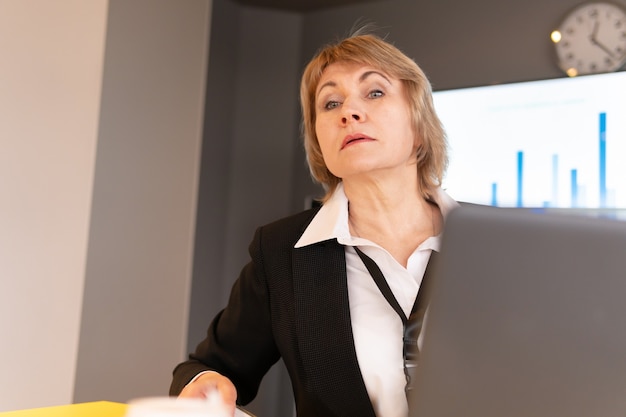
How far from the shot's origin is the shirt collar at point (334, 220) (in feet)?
4.60

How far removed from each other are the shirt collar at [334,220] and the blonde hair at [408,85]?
0.17 ft

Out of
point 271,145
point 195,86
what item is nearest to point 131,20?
point 195,86

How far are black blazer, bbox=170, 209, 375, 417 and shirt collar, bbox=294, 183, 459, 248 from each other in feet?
0.06

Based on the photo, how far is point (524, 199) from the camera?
3.20 metres

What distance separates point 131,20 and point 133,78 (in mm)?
243

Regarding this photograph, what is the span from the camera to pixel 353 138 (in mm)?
1427

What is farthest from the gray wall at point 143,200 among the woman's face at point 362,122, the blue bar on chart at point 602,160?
the blue bar on chart at point 602,160

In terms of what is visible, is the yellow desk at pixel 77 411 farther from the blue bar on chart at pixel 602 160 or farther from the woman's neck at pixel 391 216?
the blue bar on chart at pixel 602 160

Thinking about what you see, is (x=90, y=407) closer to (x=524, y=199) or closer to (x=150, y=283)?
(x=150, y=283)

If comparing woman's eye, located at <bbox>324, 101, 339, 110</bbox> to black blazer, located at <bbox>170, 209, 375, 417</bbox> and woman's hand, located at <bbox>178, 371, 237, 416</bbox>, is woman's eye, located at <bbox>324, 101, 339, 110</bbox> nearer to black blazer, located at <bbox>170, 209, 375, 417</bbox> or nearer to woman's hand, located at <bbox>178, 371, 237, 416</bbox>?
black blazer, located at <bbox>170, 209, 375, 417</bbox>

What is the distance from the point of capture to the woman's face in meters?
1.42

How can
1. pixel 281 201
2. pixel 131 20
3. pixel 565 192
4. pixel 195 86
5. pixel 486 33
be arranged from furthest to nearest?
pixel 281 201 < pixel 486 33 < pixel 195 86 < pixel 565 192 < pixel 131 20

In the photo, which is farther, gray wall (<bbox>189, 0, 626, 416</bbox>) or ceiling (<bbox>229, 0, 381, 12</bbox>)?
ceiling (<bbox>229, 0, 381, 12</bbox>)

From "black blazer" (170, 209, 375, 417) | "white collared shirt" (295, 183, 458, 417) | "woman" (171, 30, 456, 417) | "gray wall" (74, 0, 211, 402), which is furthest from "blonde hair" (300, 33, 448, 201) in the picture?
"gray wall" (74, 0, 211, 402)
